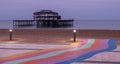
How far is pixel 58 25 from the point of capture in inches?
2579

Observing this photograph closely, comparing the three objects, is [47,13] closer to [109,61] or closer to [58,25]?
[58,25]

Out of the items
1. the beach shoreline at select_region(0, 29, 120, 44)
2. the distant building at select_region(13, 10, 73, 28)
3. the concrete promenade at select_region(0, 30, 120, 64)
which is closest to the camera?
the concrete promenade at select_region(0, 30, 120, 64)

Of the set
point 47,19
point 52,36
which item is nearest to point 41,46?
point 52,36

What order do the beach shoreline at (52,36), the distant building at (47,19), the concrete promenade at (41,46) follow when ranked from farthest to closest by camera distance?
the distant building at (47,19) → the beach shoreline at (52,36) → the concrete promenade at (41,46)

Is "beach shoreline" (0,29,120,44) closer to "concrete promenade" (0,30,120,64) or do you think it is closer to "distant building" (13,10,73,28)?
"concrete promenade" (0,30,120,64)

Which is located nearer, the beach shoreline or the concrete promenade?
the concrete promenade

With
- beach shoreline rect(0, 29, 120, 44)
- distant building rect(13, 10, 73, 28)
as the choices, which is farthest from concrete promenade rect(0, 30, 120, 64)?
distant building rect(13, 10, 73, 28)

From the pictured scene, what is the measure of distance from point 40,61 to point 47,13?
55976 mm

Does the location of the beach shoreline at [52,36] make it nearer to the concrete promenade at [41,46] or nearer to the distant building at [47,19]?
the concrete promenade at [41,46]

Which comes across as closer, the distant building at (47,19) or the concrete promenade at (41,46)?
the concrete promenade at (41,46)

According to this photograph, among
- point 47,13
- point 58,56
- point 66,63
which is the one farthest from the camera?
→ point 47,13

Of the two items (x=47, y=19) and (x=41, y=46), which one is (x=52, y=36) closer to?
(x=41, y=46)

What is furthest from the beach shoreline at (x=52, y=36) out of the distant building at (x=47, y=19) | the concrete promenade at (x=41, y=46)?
the distant building at (x=47, y=19)

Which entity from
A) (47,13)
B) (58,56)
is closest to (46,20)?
(47,13)
